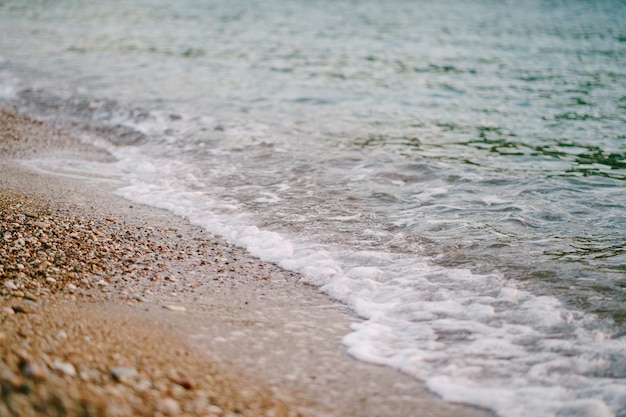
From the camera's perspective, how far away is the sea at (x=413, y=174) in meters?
4.92

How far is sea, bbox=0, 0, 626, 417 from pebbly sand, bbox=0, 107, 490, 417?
1.22 feet

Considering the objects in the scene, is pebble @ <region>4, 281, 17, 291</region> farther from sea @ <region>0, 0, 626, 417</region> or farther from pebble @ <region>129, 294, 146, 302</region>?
sea @ <region>0, 0, 626, 417</region>

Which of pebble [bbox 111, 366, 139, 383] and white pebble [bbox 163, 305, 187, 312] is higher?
pebble [bbox 111, 366, 139, 383]

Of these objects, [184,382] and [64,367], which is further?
[184,382]

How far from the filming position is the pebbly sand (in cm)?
357

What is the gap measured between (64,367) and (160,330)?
1194 mm

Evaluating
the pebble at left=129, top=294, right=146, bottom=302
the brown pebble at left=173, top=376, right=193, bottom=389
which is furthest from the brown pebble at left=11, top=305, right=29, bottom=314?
the brown pebble at left=173, top=376, right=193, bottom=389

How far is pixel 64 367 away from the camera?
3617 millimetres

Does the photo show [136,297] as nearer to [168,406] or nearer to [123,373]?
[123,373]

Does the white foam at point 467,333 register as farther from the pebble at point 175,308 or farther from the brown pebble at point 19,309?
the brown pebble at point 19,309

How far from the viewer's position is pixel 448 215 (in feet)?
26.2

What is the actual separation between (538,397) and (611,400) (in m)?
0.47

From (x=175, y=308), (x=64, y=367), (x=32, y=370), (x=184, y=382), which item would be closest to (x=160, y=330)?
(x=175, y=308)

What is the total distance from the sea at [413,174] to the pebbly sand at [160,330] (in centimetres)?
37
